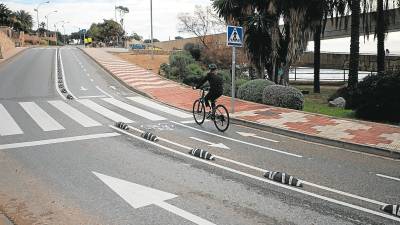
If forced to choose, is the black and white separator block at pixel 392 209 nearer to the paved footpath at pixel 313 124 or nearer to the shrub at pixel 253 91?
the paved footpath at pixel 313 124

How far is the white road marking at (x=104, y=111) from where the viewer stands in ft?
46.8

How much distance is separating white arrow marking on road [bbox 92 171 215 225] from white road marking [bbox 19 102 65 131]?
17.9 feet

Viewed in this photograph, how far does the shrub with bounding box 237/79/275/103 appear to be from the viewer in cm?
1819

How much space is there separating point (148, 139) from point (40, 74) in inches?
854

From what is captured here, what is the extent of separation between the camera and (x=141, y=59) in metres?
43.4

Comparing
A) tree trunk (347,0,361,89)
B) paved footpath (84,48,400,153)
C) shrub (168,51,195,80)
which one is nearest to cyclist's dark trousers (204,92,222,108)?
paved footpath (84,48,400,153)

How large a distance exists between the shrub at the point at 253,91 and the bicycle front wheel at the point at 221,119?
556 centimetres

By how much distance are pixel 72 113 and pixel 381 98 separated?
10177 mm

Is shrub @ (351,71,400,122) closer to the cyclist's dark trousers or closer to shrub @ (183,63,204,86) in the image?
the cyclist's dark trousers

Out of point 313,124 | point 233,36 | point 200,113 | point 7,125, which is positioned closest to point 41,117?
point 7,125

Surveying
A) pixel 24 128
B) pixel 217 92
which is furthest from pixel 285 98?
pixel 24 128

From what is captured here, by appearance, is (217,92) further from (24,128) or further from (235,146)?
(24,128)

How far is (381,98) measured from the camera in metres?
13.8

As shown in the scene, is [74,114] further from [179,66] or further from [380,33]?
[380,33]
